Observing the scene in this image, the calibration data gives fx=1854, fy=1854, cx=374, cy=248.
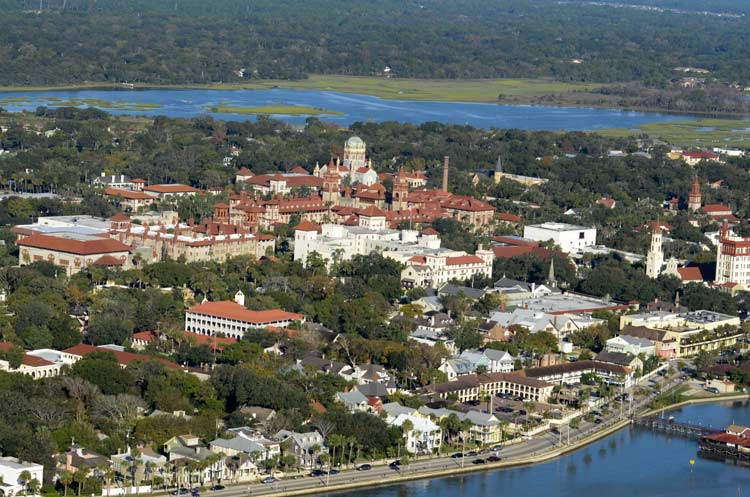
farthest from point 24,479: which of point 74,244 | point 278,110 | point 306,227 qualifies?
point 278,110

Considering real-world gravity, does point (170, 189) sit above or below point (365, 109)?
above

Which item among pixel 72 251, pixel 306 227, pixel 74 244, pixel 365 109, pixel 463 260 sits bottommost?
pixel 365 109

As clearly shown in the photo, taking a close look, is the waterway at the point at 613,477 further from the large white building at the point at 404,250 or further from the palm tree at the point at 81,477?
the large white building at the point at 404,250

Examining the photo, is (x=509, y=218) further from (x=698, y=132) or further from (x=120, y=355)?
(x=698, y=132)

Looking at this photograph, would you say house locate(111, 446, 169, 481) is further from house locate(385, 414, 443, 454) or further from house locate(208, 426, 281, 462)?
house locate(385, 414, 443, 454)

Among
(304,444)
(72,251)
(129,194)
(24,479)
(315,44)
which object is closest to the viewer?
(24,479)

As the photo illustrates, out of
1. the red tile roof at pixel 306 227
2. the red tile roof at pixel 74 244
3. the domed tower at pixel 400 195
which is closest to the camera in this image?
the red tile roof at pixel 74 244

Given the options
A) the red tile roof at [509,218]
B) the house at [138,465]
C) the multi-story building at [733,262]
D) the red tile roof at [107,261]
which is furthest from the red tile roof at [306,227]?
the house at [138,465]
